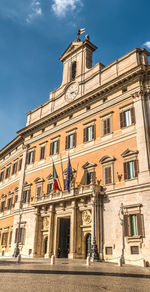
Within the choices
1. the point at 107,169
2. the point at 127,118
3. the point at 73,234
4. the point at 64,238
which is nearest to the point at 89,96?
the point at 127,118

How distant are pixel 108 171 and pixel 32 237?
452 inches

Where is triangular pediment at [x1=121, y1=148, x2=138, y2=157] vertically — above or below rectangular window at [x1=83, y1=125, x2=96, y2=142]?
below

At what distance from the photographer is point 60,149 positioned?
2983 cm

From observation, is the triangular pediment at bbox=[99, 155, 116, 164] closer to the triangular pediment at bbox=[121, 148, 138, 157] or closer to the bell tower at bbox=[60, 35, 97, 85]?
the triangular pediment at bbox=[121, 148, 138, 157]

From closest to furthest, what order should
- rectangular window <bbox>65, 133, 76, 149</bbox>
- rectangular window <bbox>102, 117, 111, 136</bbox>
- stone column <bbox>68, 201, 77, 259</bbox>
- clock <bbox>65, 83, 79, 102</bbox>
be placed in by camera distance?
stone column <bbox>68, 201, 77, 259</bbox> → rectangular window <bbox>102, 117, 111, 136</bbox> → rectangular window <bbox>65, 133, 76, 149</bbox> → clock <bbox>65, 83, 79, 102</bbox>

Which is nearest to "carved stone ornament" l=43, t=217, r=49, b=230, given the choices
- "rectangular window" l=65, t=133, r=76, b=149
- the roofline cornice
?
"rectangular window" l=65, t=133, r=76, b=149

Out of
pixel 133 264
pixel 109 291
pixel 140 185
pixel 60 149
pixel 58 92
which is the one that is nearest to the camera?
pixel 109 291

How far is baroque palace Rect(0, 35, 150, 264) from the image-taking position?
821 inches

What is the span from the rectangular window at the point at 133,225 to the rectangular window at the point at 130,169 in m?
3.18

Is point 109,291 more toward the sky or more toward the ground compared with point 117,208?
more toward the ground

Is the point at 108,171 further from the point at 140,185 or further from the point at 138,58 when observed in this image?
the point at 138,58

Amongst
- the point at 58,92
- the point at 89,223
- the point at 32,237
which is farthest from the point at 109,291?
the point at 58,92

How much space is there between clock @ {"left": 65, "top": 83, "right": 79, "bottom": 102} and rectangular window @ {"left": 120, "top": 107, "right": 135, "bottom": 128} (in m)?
8.17

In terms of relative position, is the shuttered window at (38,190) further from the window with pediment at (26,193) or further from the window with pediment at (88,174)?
the window with pediment at (88,174)
